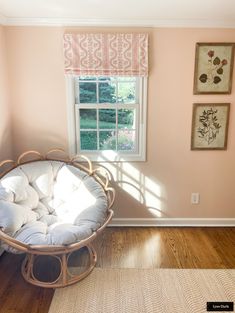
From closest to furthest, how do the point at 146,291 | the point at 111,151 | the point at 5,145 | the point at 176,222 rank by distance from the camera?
the point at 146,291 < the point at 5,145 < the point at 111,151 < the point at 176,222

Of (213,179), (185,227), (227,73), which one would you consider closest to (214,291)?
(185,227)

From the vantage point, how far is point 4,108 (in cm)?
271

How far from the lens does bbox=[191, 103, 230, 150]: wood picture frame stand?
2.88 metres

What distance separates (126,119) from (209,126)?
0.88 m

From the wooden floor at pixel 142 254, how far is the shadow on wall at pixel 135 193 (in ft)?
0.66

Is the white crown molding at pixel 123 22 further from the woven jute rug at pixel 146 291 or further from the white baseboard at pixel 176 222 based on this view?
the woven jute rug at pixel 146 291

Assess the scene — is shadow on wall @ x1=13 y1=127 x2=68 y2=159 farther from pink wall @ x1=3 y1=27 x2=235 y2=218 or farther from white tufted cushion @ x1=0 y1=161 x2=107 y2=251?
white tufted cushion @ x1=0 y1=161 x2=107 y2=251

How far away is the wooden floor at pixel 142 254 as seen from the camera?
82.7 inches

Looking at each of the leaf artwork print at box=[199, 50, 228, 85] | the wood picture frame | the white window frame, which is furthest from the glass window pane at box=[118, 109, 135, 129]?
the leaf artwork print at box=[199, 50, 228, 85]

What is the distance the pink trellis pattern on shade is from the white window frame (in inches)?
5.6

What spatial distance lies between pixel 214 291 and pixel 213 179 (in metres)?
1.26

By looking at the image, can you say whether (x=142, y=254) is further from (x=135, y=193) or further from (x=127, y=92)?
(x=127, y=92)

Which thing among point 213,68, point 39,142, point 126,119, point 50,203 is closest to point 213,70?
point 213,68

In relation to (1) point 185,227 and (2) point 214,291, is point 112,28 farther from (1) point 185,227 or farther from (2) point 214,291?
(2) point 214,291
